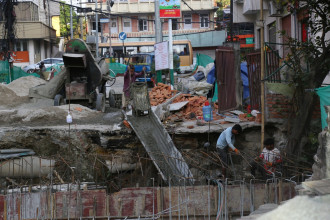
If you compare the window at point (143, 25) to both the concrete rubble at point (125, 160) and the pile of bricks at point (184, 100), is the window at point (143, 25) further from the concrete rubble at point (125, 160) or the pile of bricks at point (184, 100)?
the concrete rubble at point (125, 160)

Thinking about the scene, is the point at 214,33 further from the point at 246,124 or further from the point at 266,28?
the point at 246,124

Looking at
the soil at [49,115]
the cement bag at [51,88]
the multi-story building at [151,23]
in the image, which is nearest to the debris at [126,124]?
the soil at [49,115]

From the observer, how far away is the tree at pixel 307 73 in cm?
843

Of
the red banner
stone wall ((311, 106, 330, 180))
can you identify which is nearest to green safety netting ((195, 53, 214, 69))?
the red banner

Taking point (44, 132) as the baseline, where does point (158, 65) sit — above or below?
above

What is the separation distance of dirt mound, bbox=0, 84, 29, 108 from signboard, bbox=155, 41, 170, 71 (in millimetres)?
4821

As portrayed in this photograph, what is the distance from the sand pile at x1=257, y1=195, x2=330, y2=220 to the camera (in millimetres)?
3072

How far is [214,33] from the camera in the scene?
4031 centimetres

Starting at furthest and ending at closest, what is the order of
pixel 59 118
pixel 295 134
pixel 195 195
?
1. pixel 59 118
2. pixel 295 134
3. pixel 195 195

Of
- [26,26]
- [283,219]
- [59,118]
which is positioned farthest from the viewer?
[26,26]

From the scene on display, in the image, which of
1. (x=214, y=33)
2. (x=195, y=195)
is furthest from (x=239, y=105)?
(x=214, y=33)

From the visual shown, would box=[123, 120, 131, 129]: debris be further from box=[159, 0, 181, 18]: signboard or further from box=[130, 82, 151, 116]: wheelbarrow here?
box=[159, 0, 181, 18]: signboard

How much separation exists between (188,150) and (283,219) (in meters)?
6.75

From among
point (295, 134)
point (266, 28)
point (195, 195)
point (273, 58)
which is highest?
point (266, 28)
